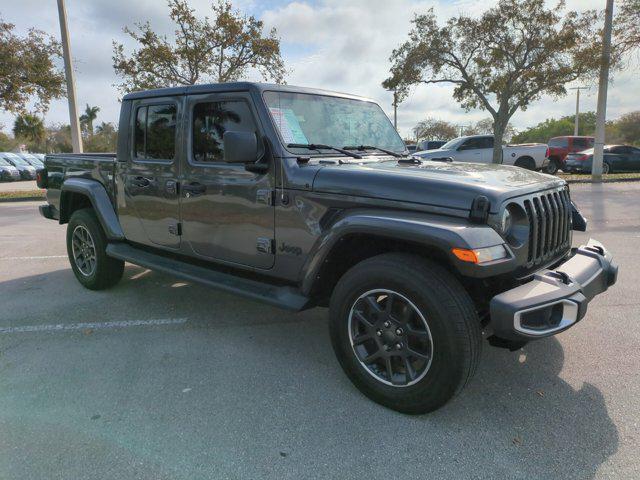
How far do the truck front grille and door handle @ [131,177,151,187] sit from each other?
3021 mm

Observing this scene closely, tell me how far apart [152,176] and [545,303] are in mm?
3169

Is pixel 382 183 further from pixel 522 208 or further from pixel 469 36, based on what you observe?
pixel 469 36

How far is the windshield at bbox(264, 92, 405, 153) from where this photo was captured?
3.27 meters

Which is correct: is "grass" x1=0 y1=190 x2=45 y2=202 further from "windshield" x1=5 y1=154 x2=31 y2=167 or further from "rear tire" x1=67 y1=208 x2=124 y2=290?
"windshield" x1=5 y1=154 x2=31 y2=167

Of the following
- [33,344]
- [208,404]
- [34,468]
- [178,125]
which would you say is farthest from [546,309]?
[33,344]

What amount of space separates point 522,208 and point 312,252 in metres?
1.24

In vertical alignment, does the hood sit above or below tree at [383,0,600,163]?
below

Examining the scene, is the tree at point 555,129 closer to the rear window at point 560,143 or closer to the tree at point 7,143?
the rear window at point 560,143

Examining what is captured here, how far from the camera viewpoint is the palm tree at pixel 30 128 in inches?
2079

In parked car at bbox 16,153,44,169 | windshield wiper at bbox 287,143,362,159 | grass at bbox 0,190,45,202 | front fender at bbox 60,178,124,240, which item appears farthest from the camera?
parked car at bbox 16,153,44,169

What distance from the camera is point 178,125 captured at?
373cm

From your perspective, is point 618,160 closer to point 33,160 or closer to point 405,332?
point 405,332

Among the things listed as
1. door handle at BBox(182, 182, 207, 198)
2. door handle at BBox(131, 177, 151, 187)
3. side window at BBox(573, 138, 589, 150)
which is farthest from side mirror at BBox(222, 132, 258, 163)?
side window at BBox(573, 138, 589, 150)

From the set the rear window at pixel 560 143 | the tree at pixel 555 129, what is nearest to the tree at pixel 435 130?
the tree at pixel 555 129
